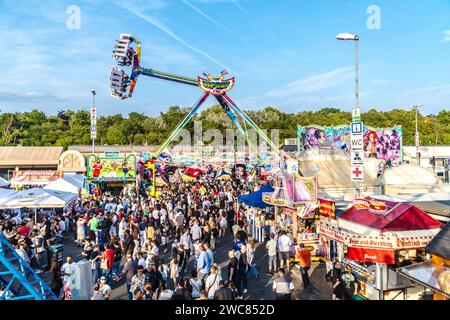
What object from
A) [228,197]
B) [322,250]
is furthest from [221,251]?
[228,197]

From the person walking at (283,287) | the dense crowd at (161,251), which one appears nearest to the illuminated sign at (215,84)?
the dense crowd at (161,251)

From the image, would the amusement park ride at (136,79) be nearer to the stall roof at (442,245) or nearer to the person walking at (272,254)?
the person walking at (272,254)

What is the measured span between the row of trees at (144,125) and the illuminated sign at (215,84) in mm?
21491

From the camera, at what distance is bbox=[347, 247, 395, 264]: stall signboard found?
7.64 m

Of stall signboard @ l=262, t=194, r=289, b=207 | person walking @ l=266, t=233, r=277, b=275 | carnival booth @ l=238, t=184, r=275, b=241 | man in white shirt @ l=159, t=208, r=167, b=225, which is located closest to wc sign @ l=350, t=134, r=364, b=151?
stall signboard @ l=262, t=194, r=289, b=207

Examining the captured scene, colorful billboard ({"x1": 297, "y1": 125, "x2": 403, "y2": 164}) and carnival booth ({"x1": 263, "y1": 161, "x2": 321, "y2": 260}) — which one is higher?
colorful billboard ({"x1": 297, "y1": 125, "x2": 403, "y2": 164})

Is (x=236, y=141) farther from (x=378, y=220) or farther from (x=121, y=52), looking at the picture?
(x=378, y=220)

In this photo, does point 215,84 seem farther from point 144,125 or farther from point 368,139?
point 144,125

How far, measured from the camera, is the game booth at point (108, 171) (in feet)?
81.1

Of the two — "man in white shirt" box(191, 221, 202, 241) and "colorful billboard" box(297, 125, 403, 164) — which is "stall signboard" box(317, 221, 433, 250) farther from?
"colorful billboard" box(297, 125, 403, 164)

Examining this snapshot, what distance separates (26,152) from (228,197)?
24.3 m

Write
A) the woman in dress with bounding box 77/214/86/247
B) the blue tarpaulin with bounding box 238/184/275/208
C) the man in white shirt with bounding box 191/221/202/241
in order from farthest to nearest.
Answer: the blue tarpaulin with bounding box 238/184/275/208 → the woman in dress with bounding box 77/214/86/247 → the man in white shirt with bounding box 191/221/202/241

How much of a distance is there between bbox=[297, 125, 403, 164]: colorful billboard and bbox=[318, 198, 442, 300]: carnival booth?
2516cm

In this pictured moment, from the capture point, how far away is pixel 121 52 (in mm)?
32062
